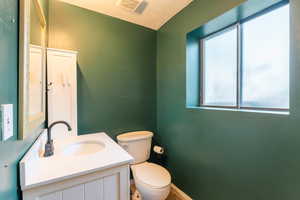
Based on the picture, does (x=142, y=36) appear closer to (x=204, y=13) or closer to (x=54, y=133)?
(x=204, y=13)

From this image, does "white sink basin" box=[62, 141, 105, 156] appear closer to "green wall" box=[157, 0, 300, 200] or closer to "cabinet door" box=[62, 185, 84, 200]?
"cabinet door" box=[62, 185, 84, 200]

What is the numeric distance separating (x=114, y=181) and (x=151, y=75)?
1.49m

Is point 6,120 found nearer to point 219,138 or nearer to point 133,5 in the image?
point 219,138

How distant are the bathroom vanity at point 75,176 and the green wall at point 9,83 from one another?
0.07m

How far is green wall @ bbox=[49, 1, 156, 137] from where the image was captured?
1.55 metres

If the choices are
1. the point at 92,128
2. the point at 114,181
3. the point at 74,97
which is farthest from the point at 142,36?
the point at 114,181

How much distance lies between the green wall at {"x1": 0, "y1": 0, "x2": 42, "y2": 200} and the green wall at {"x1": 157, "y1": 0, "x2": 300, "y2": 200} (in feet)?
4.46

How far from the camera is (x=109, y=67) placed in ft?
5.77

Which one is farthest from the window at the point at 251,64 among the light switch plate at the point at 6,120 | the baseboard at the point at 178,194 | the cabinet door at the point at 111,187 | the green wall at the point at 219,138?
the light switch plate at the point at 6,120

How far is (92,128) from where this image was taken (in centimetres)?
165

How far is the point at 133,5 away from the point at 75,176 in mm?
1663

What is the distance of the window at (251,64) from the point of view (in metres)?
1.01

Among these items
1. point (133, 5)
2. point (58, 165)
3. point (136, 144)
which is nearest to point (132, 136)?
point (136, 144)

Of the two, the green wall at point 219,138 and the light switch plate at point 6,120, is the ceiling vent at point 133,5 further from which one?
the light switch plate at point 6,120
